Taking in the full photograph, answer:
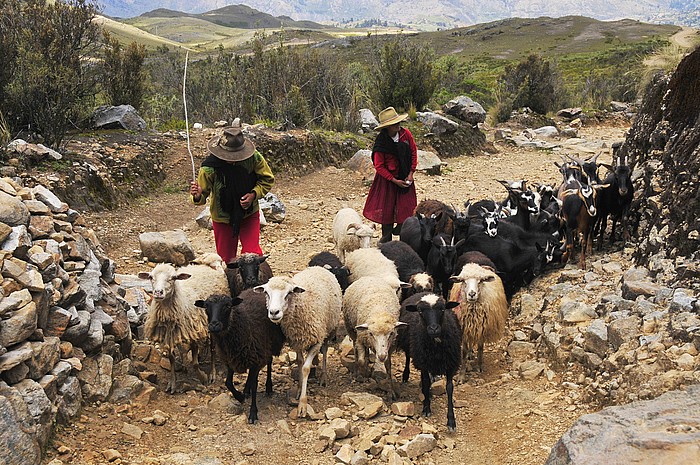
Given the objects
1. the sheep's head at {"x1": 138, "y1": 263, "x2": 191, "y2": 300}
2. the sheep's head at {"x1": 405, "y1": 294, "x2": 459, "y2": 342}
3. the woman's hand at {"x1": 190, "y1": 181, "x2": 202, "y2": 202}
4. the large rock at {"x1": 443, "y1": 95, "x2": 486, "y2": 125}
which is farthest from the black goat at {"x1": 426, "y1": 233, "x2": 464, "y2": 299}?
the large rock at {"x1": 443, "y1": 95, "x2": 486, "y2": 125}

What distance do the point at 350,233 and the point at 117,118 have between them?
6.97 metres

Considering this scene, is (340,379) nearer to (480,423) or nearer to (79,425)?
(480,423)

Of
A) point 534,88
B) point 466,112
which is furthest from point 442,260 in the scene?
point 534,88

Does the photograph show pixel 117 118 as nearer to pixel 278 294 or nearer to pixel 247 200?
pixel 247 200

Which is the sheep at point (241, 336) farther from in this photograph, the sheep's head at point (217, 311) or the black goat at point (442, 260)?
the black goat at point (442, 260)

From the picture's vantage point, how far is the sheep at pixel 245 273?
603 centimetres

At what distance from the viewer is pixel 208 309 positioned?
16.9ft

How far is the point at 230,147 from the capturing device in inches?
252

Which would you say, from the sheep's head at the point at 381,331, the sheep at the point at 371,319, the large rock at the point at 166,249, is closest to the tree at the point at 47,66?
the large rock at the point at 166,249

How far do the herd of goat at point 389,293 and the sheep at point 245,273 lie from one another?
12mm

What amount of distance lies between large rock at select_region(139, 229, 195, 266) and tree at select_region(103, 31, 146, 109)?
653cm

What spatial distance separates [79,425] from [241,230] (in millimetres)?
2836

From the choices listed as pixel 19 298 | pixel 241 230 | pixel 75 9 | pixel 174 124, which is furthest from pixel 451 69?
pixel 19 298

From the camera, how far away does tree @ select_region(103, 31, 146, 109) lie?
1407 cm
